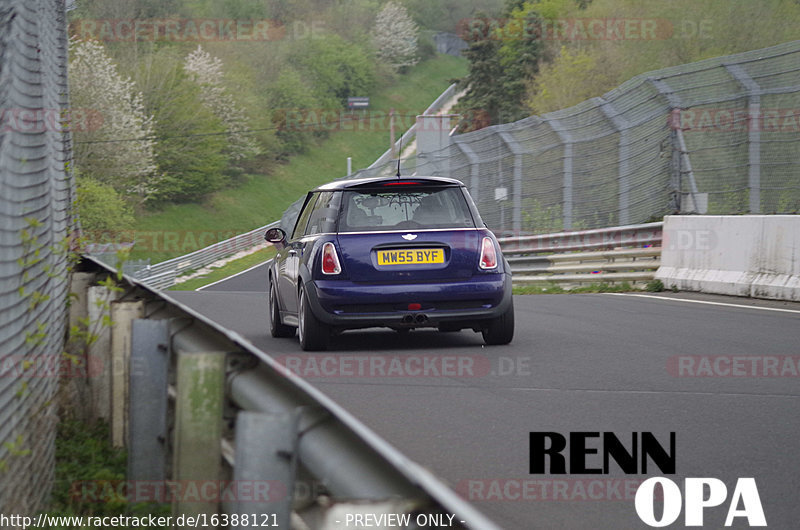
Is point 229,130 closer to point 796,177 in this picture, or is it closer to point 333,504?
point 796,177

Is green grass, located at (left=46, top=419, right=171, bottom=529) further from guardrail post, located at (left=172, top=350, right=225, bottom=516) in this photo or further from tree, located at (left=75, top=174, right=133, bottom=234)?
tree, located at (left=75, top=174, right=133, bottom=234)

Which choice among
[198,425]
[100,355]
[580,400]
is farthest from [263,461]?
[580,400]

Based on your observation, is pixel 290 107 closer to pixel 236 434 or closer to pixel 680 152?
pixel 680 152

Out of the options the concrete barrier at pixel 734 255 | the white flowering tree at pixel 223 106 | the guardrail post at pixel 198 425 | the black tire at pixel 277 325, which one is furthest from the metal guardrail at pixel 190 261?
the guardrail post at pixel 198 425

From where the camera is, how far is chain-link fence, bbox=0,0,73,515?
14.0ft

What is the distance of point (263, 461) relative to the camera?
272 cm

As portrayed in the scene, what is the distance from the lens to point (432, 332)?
12.0 m

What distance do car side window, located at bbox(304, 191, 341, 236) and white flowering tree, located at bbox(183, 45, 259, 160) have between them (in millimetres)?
78663

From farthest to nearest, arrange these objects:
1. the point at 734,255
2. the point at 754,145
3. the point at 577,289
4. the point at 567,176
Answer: the point at 567,176 < the point at 577,289 < the point at 754,145 < the point at 734,255

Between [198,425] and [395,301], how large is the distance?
6345 millimetres

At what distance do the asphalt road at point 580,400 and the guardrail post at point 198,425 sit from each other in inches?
56.9

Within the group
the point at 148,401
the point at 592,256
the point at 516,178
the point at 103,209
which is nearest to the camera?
the point at 148,401

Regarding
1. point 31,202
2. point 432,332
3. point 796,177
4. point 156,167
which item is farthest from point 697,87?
point 156,167

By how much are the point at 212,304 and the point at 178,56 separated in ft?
264
